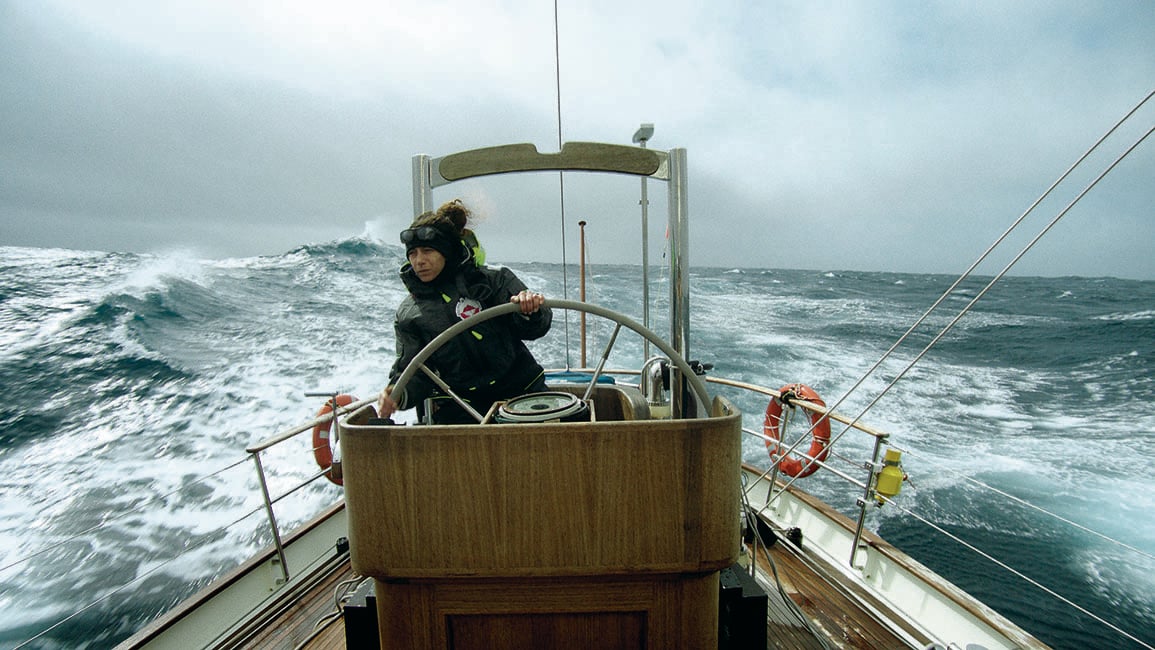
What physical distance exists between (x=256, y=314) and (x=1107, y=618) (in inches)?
529

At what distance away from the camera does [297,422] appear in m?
6.32

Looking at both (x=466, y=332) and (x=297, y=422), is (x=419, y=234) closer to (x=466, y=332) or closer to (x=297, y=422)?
(x=466, y=332)

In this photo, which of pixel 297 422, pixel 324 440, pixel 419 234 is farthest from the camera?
pixel 297 422

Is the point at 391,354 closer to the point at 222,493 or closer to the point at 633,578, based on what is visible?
the point at 222,493

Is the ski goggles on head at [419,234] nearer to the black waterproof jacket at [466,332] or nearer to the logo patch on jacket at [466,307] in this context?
the black waterproof jacket at [466,332]

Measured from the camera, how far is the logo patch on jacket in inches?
80.8

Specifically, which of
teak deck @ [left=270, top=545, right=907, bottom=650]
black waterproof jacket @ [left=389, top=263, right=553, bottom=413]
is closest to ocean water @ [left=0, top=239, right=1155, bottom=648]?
teak deck @ [left=270, top=545, right=907, bottom=650]

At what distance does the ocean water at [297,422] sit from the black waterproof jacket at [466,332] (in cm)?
68

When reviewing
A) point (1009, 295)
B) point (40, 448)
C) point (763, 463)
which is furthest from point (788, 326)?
point (1009, 295)

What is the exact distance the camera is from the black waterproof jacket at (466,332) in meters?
2.02

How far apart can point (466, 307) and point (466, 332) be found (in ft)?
0.35

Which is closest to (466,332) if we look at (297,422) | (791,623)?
(791,623)

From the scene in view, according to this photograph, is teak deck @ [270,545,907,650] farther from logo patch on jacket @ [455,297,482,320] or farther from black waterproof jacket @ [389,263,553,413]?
logo patch on jacket @ [455,297,482,320]

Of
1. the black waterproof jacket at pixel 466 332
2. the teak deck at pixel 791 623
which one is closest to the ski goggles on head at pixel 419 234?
the black waterproof jacket at pixel 466 332
